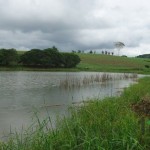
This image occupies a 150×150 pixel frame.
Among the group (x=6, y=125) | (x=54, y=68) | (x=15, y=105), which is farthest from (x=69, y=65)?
(x=6, y=125)

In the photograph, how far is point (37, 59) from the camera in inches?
4107

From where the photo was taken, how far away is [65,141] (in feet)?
26.1

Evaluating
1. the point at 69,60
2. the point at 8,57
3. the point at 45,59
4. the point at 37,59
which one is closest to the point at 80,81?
the point at 8,57

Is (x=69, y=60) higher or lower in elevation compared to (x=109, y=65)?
higher

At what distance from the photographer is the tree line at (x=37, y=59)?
10025 centimetres

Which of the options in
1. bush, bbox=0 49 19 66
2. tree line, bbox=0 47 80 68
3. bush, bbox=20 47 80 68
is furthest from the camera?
bush, bbox=20 47 80 68

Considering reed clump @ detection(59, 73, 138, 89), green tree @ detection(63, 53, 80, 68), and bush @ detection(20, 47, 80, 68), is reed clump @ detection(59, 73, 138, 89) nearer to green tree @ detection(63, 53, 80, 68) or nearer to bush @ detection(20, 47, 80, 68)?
bush @ detection(20, 47, 80, 68)

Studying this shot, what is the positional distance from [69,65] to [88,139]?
101158 mm

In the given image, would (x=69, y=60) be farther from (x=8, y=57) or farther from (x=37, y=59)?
(x=8, y=57)

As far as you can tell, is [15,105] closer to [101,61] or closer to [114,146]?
[114,146]

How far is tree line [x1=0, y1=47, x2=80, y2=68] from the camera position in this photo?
100 metres

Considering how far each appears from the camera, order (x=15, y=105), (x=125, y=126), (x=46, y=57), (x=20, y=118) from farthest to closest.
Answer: (x=46, y=57)
(x=15, y=105)
(x=20, y=118)
(x=125, y=126)

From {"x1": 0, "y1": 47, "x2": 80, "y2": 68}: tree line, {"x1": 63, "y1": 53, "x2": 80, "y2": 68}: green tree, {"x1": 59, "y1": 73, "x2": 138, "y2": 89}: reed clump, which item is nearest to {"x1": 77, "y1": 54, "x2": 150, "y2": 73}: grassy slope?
{"x1": 63, "y1": 53, "x2": 80, "y2": 68}: green tree

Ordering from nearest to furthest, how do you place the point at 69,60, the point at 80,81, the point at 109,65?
1. the point at 80,81
2. the point at 69,60
3. the point at 109,65
